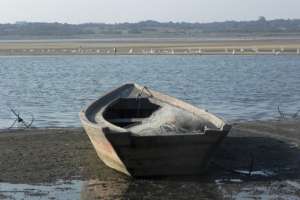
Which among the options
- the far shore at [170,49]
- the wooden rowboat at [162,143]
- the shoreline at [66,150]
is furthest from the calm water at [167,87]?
the far shore at [170,49]

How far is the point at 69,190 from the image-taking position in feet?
38.7

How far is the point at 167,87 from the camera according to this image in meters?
34.4

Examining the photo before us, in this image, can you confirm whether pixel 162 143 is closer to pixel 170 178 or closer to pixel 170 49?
pixel 170 178

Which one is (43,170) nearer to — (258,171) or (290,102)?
(258,171)

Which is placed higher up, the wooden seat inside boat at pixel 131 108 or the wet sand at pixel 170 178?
the wooden seat inside boat at pixel 131 108

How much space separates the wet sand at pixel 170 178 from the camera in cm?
1160

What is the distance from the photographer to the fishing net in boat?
41.7ft

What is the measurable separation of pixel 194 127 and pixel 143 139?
1.56 m

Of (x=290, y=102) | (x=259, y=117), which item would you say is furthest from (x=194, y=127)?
(x=290, y=102)

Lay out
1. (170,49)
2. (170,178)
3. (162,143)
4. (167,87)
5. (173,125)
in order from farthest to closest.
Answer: (170,49)
(167,87)
(173,125)
(170,178)
(162,143)

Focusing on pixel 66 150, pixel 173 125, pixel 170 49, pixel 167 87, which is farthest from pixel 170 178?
pixel 170 49

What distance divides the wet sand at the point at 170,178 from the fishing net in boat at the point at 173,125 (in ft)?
Answer: 2.70

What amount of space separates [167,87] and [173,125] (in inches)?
840

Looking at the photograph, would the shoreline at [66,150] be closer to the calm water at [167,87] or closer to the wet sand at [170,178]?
the wet sand at [170,178]
